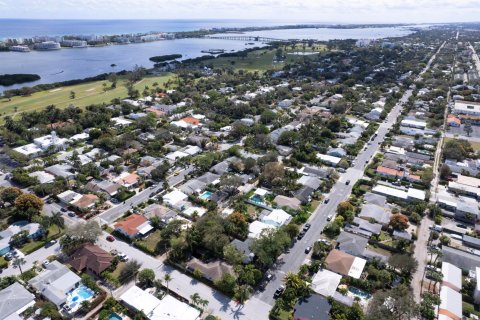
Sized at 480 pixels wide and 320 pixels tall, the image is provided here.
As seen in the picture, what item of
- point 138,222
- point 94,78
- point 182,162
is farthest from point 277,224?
point 94,78

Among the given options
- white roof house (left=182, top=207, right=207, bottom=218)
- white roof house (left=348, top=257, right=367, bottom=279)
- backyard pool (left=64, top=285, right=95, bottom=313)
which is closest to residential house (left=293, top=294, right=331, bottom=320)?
white roof house (left=348, top=257, right=367, bottom=279)

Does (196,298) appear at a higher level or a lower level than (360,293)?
higher

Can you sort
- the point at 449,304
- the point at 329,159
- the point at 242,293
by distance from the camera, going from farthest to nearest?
the point at 329,159 → the point at 242,293 → the point at 449,304

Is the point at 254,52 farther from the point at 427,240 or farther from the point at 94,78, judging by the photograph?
the point at 427,240

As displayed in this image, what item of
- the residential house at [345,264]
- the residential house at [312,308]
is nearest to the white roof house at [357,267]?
the residential house at [345,264]

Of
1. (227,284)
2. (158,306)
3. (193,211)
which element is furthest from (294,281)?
(193,211)

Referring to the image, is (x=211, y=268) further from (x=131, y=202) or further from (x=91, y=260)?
(x=131, y=202)

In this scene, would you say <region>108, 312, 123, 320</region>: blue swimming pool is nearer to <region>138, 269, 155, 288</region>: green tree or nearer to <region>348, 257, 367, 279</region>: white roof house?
<region>138, 269, 155, 288</region>: green tree

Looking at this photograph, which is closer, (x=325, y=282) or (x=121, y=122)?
(x=325, y=282)
